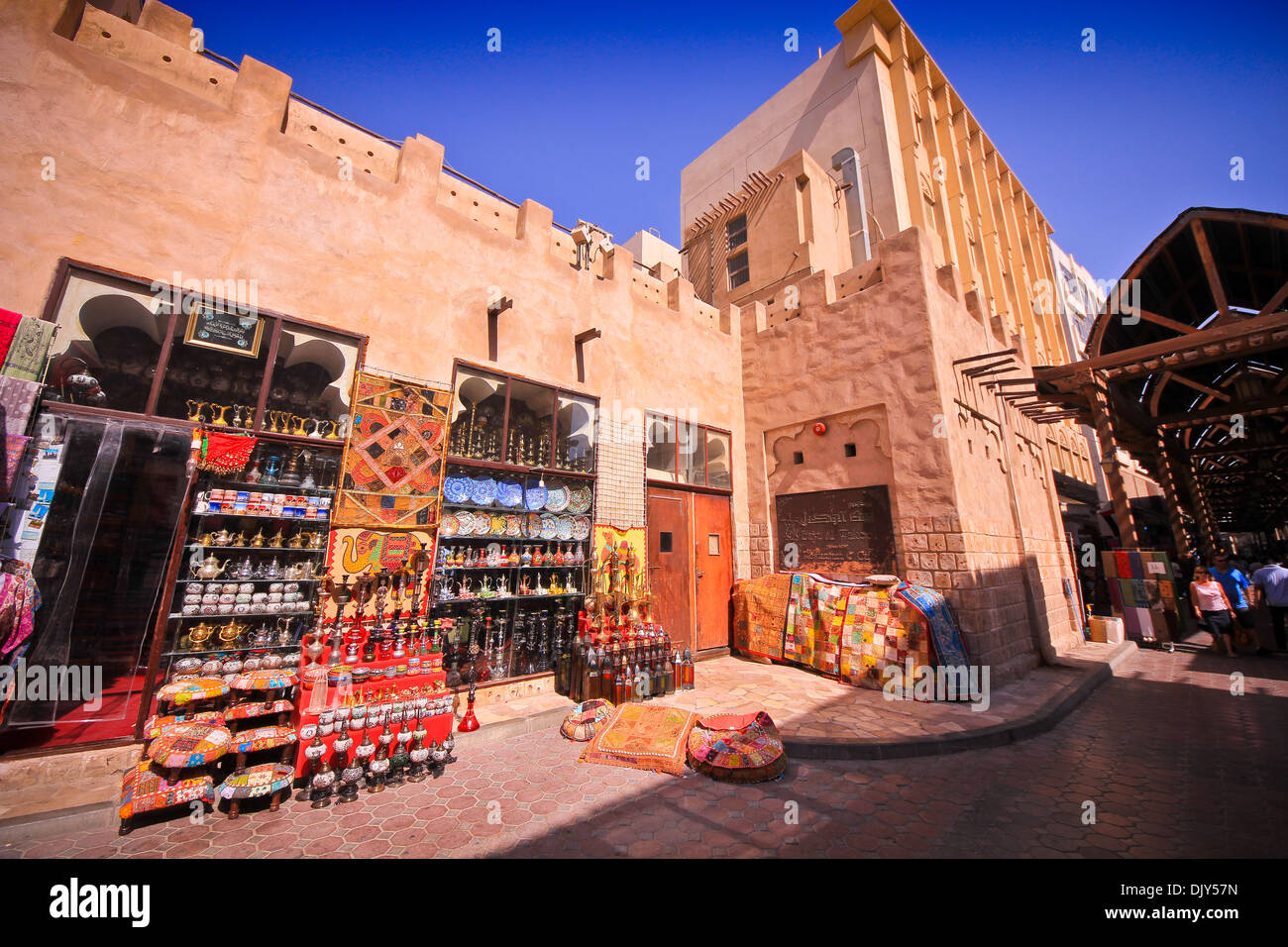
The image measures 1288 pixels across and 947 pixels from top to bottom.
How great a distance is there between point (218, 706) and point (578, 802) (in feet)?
11.5

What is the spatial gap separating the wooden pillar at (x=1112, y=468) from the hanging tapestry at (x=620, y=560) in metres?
10.9

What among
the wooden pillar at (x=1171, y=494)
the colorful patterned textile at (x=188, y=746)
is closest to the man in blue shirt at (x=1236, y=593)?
the wooden pillar at (x=1171, y=494)

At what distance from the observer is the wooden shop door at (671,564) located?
8.36m

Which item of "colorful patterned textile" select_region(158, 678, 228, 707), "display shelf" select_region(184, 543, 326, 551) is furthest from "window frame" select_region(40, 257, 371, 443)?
"colorful patterned textile" select_region(158, 678, 228, 707)

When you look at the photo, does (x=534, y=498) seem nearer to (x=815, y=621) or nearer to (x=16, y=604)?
(x=16, y=604)

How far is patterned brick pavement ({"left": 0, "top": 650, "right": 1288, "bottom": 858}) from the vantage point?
3.10 m

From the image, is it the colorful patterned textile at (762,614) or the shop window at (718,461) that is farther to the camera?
the shop window at (718,461)

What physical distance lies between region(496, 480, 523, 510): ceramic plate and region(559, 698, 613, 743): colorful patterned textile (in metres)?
2.88

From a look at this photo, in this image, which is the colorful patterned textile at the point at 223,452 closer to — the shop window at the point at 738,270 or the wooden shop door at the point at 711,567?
the wooden shop door at the point at 711,567

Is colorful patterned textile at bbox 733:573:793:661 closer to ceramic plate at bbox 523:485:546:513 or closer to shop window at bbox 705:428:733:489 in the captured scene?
shop window at bbox 705:428:733:489

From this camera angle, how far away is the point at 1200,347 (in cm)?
971

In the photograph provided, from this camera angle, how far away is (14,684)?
3.76 m

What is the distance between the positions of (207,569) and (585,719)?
4.18 metres
